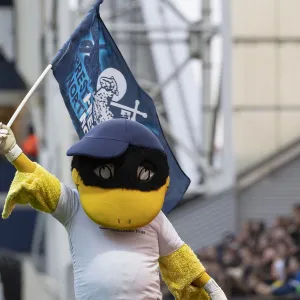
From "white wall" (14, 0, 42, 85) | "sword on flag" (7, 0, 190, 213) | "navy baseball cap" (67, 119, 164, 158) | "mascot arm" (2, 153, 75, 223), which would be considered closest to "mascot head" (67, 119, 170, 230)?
"navy baseball cap" (67, 119, 164, 158)

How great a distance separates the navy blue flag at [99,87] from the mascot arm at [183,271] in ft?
1.00

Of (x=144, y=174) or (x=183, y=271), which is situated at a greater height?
(x=144, y=174)

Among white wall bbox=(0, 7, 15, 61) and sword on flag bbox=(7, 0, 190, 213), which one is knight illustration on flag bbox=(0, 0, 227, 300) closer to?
sword on flag bbox=(7, 0, 190, 213)

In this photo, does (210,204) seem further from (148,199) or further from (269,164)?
(148,199)

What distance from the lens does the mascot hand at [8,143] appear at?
5.38m

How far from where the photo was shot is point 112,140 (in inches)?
219

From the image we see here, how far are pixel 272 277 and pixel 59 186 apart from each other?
5.06 meters

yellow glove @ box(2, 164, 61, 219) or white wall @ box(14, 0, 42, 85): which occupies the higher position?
yellow glove @ box(2, 164, 61, 219)

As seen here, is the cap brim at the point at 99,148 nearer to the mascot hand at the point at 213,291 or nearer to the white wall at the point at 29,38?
the mascot hand at the point at 213,291

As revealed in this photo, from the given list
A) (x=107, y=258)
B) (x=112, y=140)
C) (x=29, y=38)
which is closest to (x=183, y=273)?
(x=107, y=258)

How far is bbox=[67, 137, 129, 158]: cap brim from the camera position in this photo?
18.0ft

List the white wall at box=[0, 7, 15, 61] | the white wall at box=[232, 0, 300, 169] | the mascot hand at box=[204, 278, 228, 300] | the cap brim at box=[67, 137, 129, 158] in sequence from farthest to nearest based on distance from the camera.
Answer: the white wall at box=[0, 7, 15, 61], the white wall at box=[232, 0, 300, 169], the mascot hand at box=[204, 278, 228, 300], the cap brim at box=[67, 137, 129, 158]

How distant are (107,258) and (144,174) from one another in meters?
0.42

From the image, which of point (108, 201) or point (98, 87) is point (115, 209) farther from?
point (98, 87)
